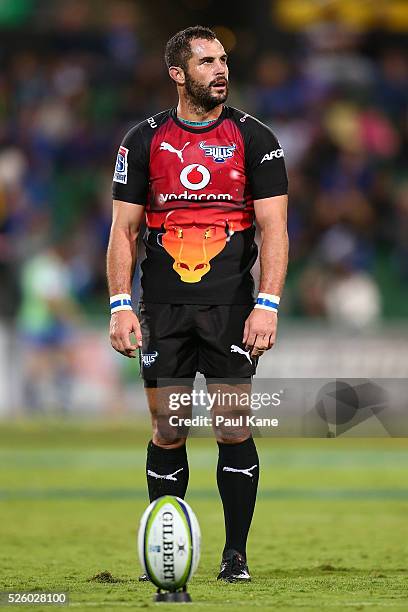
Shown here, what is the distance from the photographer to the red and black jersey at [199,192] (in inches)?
240

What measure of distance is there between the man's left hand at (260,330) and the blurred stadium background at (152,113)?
996 centimetres

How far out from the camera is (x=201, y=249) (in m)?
6.14

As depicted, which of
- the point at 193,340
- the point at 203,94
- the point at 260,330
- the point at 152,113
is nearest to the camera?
the point at 260,330

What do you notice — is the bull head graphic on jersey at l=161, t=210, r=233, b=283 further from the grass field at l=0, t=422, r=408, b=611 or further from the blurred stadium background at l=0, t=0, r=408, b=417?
the blurred stadium background at l=0, t=0, r=408, b=417

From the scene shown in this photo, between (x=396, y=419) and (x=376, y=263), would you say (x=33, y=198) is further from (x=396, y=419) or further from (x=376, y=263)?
(x=396, y=419)

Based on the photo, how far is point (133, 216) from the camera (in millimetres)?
6203

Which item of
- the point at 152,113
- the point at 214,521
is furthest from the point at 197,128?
the point at 152,113

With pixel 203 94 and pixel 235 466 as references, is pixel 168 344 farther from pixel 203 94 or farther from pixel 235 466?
pixel 203 94

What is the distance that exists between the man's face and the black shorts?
958 millimetres

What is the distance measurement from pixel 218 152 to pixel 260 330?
0.84 metres

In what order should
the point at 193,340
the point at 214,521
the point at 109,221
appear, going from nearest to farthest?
the point at 193,340 → the point at 214,521 → the point at 109,221

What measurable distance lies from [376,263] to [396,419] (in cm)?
1019

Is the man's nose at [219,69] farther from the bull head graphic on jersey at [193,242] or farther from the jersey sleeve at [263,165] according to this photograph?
the bull head graphic on jersey at [193,242]

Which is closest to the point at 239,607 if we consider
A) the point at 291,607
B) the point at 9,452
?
the point at 291,607
